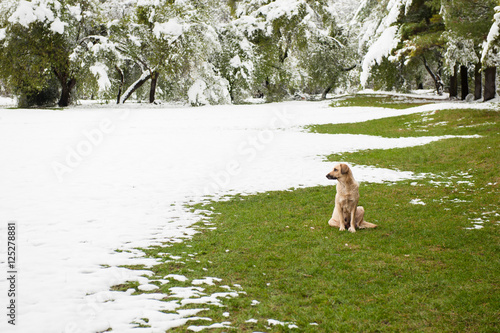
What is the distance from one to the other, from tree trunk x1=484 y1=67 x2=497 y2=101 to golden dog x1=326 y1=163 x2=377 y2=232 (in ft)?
71.3

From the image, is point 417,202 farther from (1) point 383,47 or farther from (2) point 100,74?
(2) point 100,74

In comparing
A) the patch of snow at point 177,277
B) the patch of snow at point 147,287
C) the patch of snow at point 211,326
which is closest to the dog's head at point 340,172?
the patch of snow at point 177,277

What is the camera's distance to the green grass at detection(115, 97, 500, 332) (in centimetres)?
448

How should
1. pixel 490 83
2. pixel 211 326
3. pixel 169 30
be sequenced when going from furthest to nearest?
1. pixel 169 30
2. pixel 490 83
3. pixel 211 326

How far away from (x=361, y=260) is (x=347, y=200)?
4.86 ft

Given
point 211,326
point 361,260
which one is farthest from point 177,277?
point 361,260

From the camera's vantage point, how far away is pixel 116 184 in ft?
36.8

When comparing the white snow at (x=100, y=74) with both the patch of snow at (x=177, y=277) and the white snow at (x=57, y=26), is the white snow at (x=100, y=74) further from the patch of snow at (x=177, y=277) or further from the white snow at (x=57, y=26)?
the patch of snow at (x=177, y=277)

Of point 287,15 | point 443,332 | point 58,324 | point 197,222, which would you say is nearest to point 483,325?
point 443,332

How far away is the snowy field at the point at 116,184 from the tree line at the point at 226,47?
19.3 ft

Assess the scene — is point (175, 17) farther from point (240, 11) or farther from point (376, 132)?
point (376, 132)

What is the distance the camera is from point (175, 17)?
3478 centimetres

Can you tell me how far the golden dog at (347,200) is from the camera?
734 cm

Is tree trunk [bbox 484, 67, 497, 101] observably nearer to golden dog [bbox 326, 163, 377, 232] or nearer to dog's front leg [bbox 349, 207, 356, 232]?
golden dog [bbox 326, 163, 377, 232]
